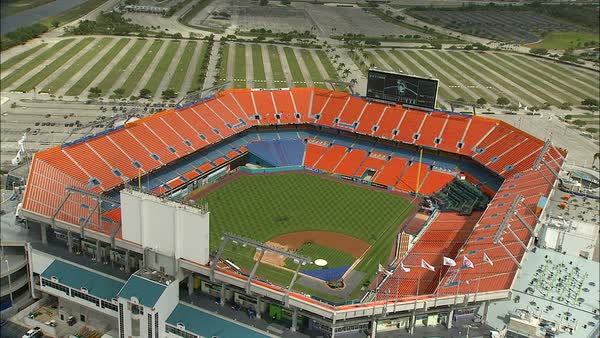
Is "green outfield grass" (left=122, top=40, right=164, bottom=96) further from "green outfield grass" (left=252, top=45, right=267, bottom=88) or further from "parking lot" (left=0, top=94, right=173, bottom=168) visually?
"green outfield grass" (left=252, top=45, right=267, bottom=88)

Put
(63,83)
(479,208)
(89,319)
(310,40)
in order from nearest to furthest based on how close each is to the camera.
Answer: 1. (89,319)
2. (479,208)
3. (63,83)
4. (310,40)

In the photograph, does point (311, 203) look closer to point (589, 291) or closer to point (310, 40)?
Answer: point (589, 291)

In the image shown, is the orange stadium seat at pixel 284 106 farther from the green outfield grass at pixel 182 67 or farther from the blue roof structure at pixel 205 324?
the blue roof structure at pixel 205 324

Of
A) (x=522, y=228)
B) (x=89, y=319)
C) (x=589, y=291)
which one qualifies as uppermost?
(x=522, y=228)

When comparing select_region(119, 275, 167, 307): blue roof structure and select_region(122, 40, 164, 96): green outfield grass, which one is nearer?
select_region(119, 275, 167, 307): blue roof structure

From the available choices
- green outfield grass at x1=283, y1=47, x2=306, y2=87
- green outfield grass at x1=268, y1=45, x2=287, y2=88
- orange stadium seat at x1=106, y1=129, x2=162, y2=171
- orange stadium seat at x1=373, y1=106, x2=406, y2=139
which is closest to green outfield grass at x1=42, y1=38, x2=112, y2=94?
green outfield grass at x1=268, y1=45, x2=287, y2=88

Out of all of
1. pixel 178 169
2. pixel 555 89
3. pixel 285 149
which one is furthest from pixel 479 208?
pixel 555 89

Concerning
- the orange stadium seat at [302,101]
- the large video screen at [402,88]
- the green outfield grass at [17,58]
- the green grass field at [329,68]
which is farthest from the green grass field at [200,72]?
the large video screen at [402,88]
